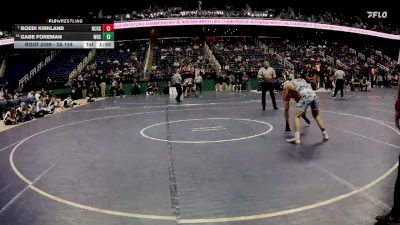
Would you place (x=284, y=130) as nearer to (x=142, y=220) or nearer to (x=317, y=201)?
(x=317, y=201)

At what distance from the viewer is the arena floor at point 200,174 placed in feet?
15.0

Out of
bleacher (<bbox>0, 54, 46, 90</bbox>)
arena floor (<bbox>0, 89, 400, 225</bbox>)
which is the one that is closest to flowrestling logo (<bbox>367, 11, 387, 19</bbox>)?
bleacher (<bbox>0, 54, 46, 90</bbox>)

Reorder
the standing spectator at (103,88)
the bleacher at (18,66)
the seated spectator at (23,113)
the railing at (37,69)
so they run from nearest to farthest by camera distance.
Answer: the seated spectator at (23,113) → the standing spectator at (103,88) → the railing at (37,69) → the bleacher at (18,66)

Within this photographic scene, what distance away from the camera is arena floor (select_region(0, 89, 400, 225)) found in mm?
4578

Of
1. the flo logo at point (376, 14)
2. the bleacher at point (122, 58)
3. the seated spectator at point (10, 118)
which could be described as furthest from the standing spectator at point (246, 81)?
the flo logo at point (376, 14)

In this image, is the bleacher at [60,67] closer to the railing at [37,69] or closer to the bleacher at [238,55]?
the railing at [37,69]

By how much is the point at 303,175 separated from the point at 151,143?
3.85 meters

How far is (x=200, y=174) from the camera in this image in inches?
243

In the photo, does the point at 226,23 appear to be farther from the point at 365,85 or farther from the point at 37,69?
the point at 37,69

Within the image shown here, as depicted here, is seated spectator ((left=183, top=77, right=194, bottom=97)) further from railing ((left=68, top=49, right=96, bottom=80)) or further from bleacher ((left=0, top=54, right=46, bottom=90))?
bleacher ((left=0, top=54, right=46, bottom=90))

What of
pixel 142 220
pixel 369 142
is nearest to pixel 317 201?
pixel 142 220

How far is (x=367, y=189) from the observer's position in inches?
205
